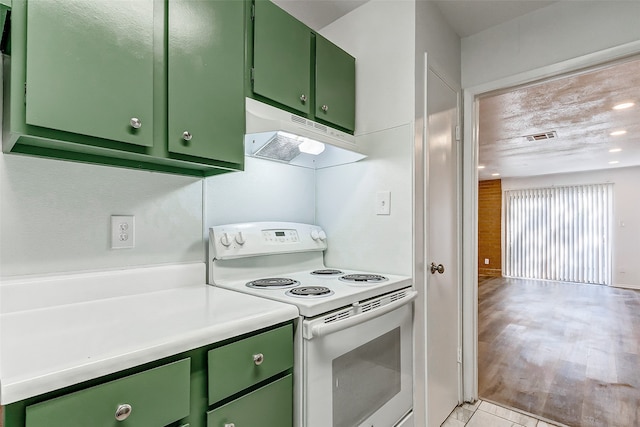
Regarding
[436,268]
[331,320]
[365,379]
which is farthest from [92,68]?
[436,268]

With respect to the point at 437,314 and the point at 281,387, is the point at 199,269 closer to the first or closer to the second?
the point at 281,387

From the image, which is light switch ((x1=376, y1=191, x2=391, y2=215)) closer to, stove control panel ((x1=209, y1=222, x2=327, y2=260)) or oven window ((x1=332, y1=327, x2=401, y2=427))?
stove control panel ((x1=209, y1=222, x2=327, y2=260))

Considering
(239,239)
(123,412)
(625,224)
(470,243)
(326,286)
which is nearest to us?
(123,412)

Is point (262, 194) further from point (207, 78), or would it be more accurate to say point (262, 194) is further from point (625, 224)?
point (625, 224)

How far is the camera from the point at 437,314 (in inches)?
72.7

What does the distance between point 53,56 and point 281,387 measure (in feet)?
3.80

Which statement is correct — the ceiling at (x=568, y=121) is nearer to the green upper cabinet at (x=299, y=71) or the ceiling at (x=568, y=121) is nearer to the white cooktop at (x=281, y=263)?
the green upper cabinet at (x=299, y=71)

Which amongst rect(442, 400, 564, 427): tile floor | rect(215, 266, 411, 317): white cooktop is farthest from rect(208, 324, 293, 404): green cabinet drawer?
rect(442, 400, 564, 427): tile floor

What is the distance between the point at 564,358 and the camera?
2873 millimetres

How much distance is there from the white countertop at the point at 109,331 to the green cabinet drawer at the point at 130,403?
0.04m

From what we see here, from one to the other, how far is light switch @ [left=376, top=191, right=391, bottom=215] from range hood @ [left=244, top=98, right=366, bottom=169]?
25cm

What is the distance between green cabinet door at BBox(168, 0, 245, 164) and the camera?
1116 mm

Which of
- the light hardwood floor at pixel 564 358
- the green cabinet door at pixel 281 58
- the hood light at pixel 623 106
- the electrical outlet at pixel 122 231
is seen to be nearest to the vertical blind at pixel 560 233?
the light hardwood floor at pixel 564 358

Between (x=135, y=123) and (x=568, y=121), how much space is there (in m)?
4.27
